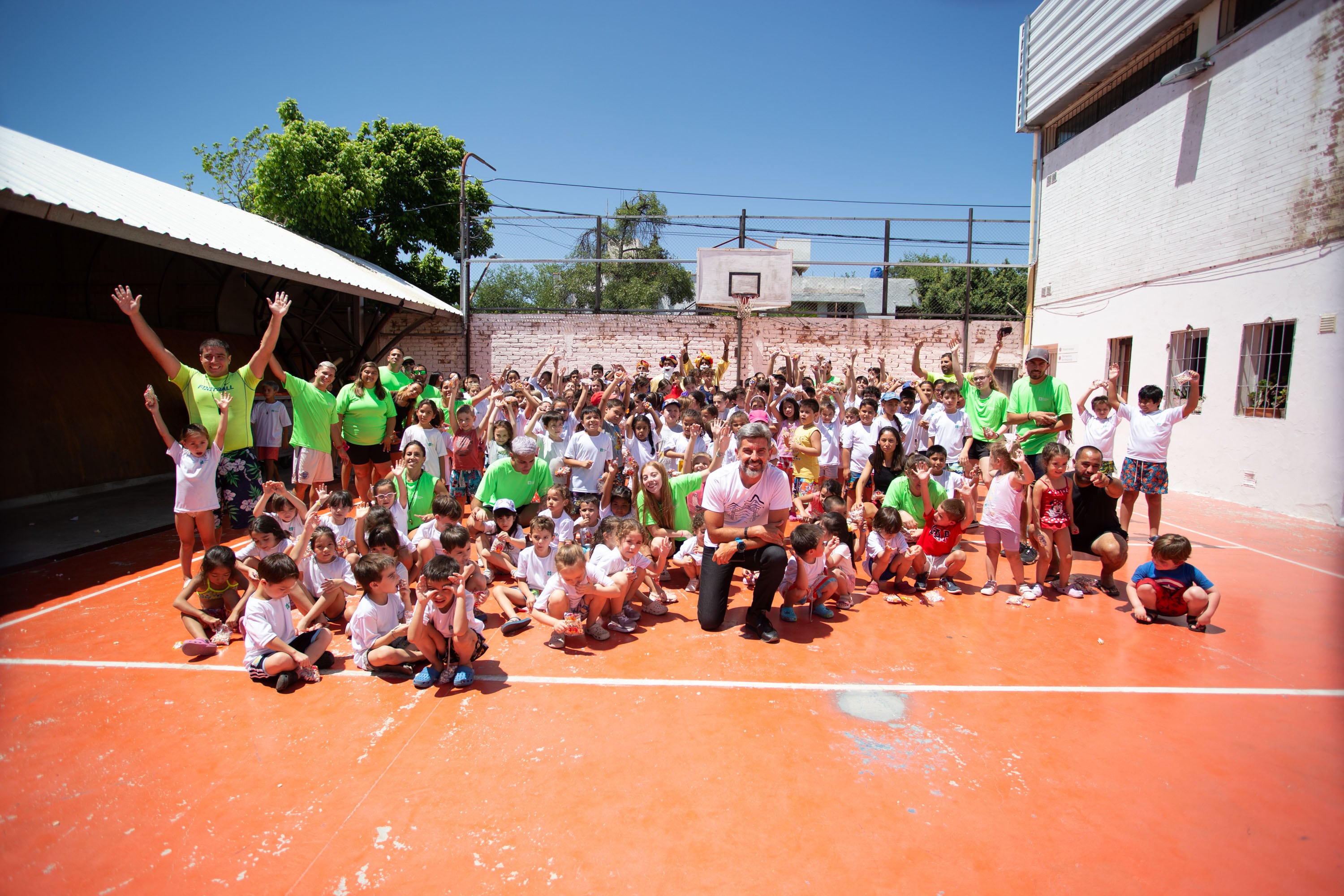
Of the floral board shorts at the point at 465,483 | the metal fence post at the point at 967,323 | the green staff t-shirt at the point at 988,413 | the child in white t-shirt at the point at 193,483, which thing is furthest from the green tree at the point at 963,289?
the child in white t-shirt at the point at 193,483

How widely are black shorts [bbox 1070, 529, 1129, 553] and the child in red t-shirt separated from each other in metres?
1.00

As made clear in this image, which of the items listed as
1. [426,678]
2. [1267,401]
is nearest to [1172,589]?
[426,678]

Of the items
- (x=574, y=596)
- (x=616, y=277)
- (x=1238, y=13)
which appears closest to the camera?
(x=574, y=596)

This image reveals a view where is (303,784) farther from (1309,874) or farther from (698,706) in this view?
(1309,874)

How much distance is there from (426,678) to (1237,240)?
11.6 meters

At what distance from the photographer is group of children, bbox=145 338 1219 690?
13.5 feet

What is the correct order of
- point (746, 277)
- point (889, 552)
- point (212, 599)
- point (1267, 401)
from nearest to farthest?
point (212, 599)
point (889, 552)
point (1267, 401)
point (746, 277)

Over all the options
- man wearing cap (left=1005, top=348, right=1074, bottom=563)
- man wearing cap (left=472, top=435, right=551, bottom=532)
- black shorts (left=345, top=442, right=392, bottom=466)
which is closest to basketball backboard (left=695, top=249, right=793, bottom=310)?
man wearing cap (left=1005, top=348, right=1074, bottom=563)

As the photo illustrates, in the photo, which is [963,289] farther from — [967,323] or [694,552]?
[694,552]

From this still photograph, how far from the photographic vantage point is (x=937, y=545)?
5.86 meters

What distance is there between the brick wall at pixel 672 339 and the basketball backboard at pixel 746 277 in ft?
2.82

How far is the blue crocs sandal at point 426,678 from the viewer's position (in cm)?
393

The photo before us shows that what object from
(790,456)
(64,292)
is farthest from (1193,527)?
(64,292)

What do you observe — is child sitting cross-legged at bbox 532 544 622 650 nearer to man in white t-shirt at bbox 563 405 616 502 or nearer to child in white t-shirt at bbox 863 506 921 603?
man in white t-shirt at bbox 563 405 616 502
